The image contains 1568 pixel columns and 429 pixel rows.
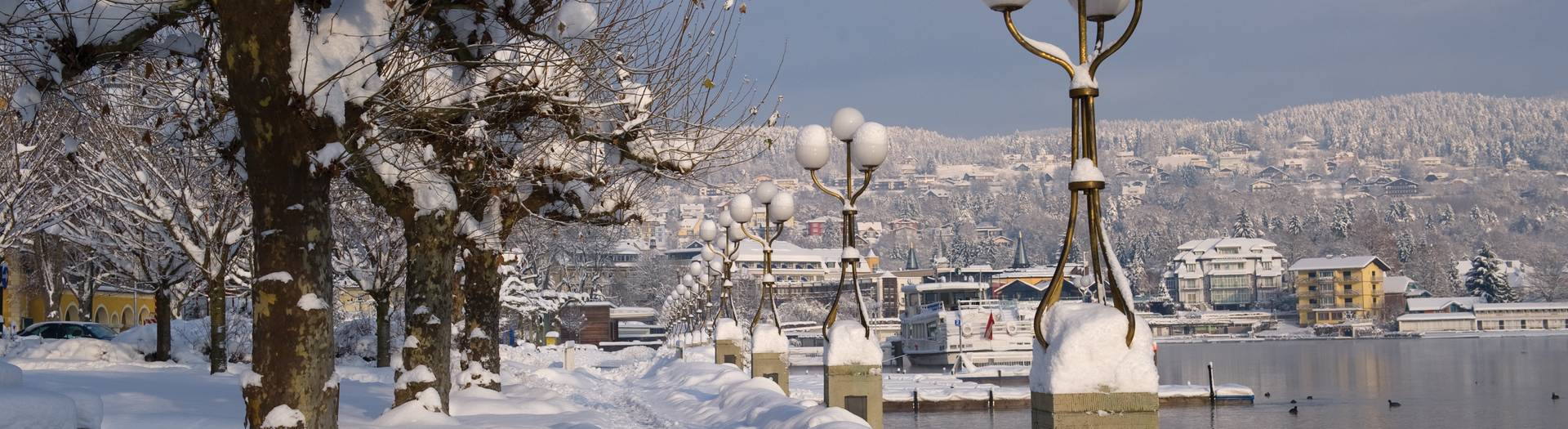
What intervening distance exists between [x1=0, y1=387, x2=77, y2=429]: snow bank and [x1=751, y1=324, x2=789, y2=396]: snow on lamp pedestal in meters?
14.1

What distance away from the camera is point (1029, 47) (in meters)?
8.28

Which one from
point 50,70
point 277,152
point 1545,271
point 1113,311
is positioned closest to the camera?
point 1113,311

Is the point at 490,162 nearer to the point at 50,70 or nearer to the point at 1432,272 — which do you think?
the point at 50,70

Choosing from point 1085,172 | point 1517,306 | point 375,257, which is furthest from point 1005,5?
point 1517,306

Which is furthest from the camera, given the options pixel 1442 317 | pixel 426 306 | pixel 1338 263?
pixel 1338 263

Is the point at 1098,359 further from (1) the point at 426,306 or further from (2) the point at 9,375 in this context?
(1) the point at 426,306

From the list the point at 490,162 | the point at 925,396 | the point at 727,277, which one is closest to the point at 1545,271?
the point at 925,396

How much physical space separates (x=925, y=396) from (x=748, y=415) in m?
30.2

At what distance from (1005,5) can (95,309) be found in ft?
187

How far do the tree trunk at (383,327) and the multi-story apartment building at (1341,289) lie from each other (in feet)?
439

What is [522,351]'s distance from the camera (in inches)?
1852

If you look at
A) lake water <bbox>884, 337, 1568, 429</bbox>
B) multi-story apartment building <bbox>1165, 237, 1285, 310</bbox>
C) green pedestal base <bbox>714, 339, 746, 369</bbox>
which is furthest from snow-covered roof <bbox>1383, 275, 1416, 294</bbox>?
green pedestal base <bbox>714, 339, 746, 369</bbox>

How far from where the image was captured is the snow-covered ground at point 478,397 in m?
13.6

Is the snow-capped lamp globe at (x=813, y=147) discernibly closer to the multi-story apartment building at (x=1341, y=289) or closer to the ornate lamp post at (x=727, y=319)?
the ornate lamp post at (x=727, y=319)
